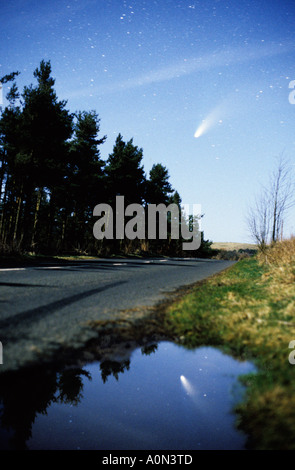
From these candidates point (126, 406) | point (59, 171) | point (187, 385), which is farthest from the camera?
point (59, 171)

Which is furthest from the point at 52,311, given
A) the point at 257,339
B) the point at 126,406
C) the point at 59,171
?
the point at 59,171

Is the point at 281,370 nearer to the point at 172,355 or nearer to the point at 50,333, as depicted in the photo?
the point at 172,355

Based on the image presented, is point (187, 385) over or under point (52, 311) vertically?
under

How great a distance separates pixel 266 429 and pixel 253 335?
1592 millimetres

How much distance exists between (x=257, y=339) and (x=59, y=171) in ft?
75.7

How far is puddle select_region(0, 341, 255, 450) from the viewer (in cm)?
154

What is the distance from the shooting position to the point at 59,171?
2306cm

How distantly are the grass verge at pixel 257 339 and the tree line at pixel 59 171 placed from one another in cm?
1252

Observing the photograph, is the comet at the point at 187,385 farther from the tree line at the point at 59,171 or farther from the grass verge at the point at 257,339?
the tree line at the point at 59,171

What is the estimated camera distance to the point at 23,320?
3408 millimetres

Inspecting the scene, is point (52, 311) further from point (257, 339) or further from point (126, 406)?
point (257, 339)

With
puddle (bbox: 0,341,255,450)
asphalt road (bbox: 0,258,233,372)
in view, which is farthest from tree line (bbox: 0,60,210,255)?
puddle (bbox: 0,341,255,450)
